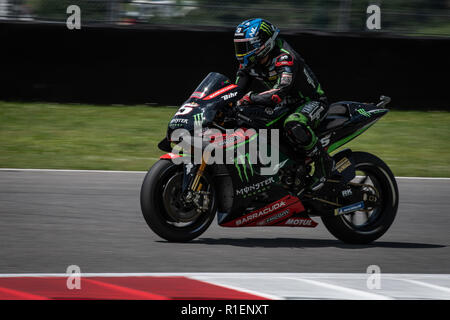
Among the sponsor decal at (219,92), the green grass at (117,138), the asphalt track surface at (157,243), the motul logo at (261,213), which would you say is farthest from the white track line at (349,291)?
the green grass at (117,138)

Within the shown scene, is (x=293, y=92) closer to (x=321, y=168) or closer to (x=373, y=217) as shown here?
(x=321, y=168)

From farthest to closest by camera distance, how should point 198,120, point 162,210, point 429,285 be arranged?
point 162,210 → point 198,120 → point 429,285

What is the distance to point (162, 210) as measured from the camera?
6.06 meters

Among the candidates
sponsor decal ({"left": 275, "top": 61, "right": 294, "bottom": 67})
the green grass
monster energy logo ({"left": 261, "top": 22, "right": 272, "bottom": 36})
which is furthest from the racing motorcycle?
the green grass

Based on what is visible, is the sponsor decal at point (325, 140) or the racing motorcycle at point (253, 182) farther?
the sponsor decal at point (325, 140)

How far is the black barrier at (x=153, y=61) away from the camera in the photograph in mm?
12867

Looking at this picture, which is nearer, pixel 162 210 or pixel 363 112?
pixel 162 210

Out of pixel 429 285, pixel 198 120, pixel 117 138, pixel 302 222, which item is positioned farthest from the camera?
pixel 117 138

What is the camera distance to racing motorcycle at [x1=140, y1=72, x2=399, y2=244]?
6.02 m

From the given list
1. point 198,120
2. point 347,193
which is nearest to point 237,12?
point 347,193

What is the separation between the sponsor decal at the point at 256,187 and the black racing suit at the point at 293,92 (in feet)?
1.20

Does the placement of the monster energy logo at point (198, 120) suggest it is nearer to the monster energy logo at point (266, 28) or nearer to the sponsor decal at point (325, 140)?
the monster energy logo at point (266, 28)

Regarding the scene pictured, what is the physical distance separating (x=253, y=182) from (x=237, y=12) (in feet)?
23.3
